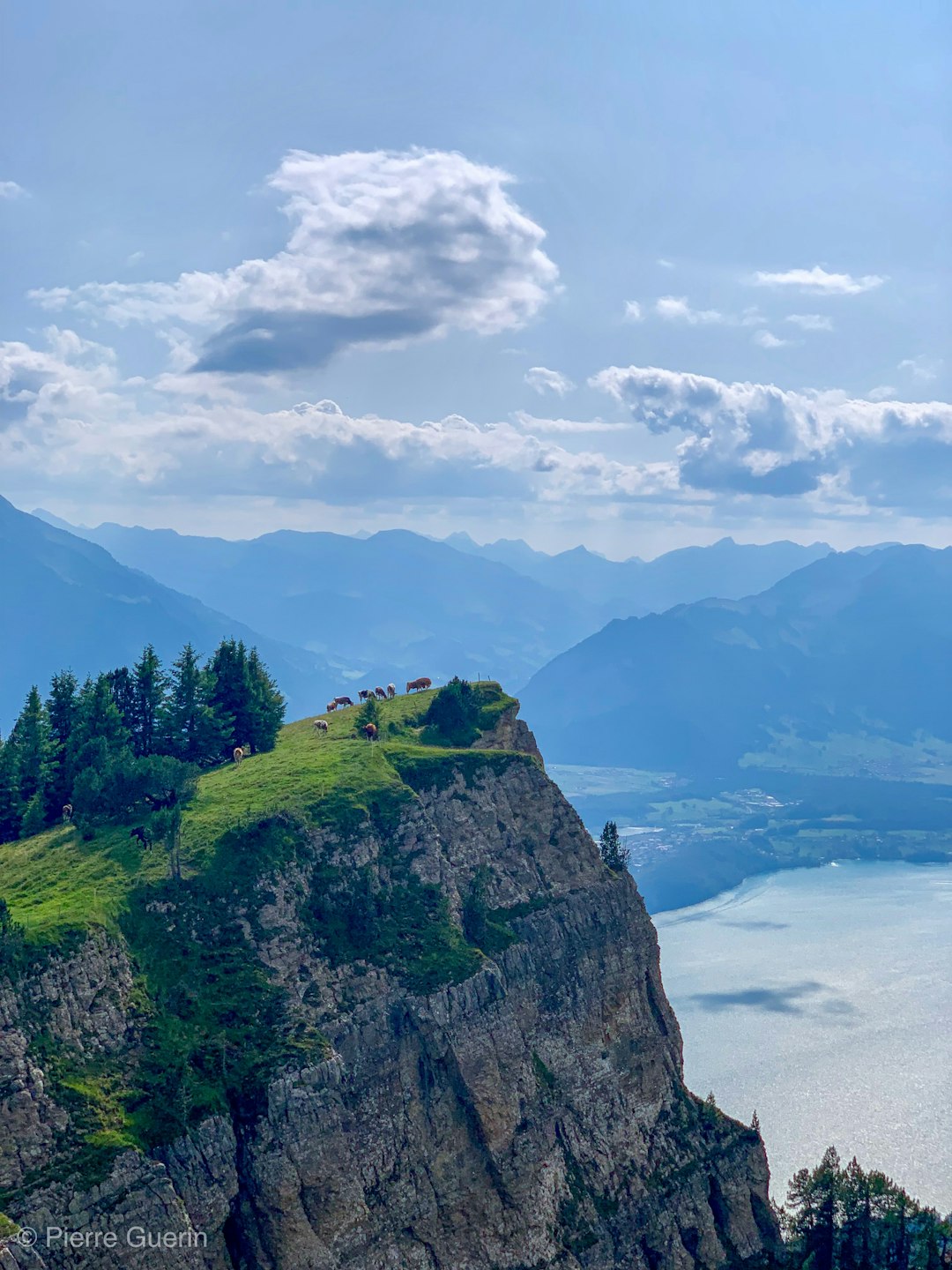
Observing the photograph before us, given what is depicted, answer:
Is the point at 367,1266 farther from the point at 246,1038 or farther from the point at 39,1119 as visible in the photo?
the point at 39,1119

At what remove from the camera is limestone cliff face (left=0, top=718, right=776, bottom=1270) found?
199ft

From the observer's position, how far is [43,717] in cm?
9612

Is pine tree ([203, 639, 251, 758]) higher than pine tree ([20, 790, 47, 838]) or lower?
higher

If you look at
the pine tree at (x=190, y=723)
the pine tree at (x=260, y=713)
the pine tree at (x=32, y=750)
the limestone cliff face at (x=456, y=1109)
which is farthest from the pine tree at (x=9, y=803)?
the limestone cliff face at (x=456, y=1109)

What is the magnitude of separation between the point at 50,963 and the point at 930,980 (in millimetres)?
179791

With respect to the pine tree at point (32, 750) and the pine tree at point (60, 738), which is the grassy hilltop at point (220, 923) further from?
the pine tree at point (32, 750)

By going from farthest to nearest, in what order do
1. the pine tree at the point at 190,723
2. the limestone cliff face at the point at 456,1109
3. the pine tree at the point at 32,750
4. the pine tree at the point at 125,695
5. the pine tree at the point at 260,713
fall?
the pine tree at the point at 260,713, the pine tree at the point at 125,695, the pine tree at the point at 190,723, the pine tree at the point at 32,750, the limestone cliff face at the point at 456,1109

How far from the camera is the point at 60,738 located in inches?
3895

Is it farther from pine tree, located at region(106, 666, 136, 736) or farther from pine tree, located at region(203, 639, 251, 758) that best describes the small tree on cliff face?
pine tree, located at region(106, 666, 136, 736)

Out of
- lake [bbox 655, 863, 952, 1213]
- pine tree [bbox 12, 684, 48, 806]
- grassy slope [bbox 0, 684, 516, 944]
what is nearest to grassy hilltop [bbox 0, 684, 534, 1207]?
grassy slope [bbox 0, 684, 516, 944]

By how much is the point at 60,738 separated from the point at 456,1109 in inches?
2000

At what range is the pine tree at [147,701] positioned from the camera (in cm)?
10088

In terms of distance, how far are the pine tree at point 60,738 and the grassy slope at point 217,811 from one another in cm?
474

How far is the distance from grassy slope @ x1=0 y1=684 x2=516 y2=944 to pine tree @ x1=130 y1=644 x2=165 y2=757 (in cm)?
938
